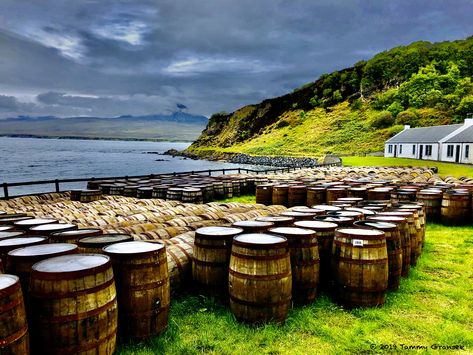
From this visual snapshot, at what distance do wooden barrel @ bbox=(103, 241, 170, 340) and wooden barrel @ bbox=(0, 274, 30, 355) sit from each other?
113cm

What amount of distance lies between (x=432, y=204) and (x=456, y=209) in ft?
2.24

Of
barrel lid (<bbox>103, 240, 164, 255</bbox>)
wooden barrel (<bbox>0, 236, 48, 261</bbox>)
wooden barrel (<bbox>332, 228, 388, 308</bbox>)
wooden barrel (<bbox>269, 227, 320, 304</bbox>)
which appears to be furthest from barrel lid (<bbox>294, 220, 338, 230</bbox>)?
wooden barrel (<bbox>0, 236, 48, 261</bbox>)

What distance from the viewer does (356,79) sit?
12656cm

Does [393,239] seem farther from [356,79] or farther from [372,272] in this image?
[356,79]

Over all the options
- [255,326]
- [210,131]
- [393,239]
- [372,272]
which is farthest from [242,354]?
[210,131]

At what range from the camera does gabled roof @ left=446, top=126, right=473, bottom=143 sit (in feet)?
135

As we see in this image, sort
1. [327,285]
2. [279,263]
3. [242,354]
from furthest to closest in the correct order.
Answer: [327,285] < [279,263] < [242,354]

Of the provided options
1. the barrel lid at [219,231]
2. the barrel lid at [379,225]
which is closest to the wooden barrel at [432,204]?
the barrel lid at [379,225]

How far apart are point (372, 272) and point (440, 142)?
163 ft

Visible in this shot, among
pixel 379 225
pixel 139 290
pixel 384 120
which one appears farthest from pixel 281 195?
pixel 384 120

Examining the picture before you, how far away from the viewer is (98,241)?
4770mm

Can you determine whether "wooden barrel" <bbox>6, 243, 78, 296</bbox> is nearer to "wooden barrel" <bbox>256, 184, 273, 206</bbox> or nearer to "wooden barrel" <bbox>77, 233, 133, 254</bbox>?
"wooden barrel" <bbox>77, 233, 133, 254</bbox>

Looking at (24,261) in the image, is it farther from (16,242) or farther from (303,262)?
(303,262)

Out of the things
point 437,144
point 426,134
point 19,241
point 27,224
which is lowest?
point 27,224
